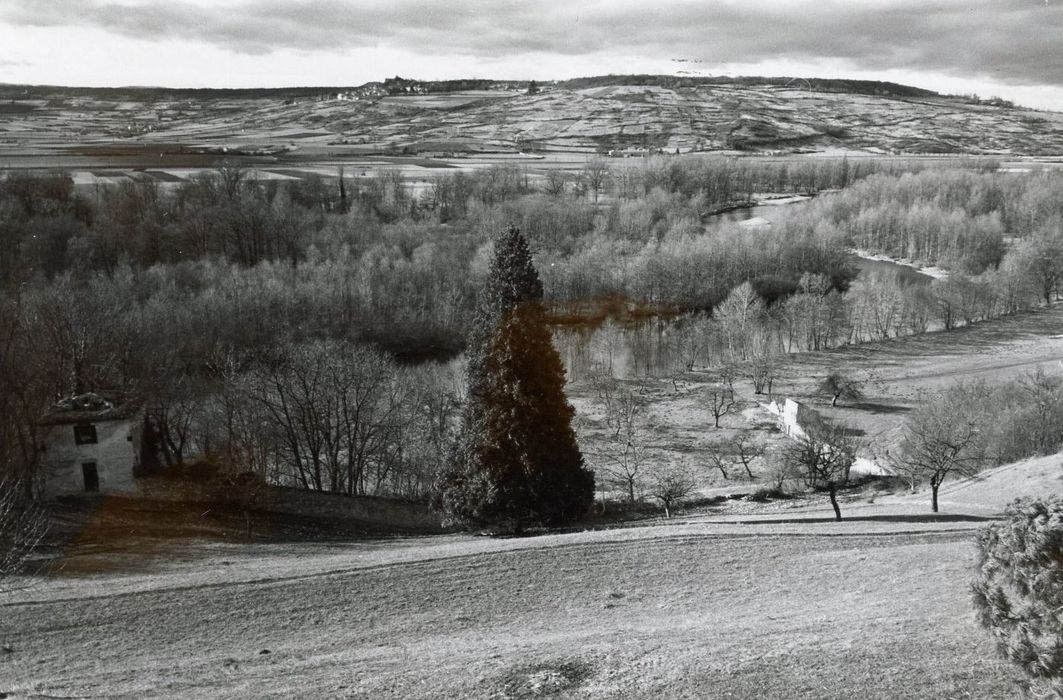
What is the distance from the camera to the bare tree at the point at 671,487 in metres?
29.4

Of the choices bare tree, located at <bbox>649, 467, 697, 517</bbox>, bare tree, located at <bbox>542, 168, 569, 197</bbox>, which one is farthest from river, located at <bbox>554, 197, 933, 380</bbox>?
bare tree, located at <bbox>542, 168, 569, 197</bbox>

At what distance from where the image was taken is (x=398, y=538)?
23375 mm

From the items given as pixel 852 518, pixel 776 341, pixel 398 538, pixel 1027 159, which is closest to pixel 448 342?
pixel 776 341

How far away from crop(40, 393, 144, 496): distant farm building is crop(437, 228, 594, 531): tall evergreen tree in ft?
35.8

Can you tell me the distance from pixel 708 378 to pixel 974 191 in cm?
6215

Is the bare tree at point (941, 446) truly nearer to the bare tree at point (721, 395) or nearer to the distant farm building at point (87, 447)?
the bare tree at point (721, 395)

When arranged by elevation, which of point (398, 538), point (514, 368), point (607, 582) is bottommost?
point (398, 538)

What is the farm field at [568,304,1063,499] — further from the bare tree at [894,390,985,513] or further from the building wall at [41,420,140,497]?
the building wall at [41,420,140,497]

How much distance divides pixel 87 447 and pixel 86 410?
125 cm

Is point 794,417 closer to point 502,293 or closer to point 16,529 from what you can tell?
point 502,293

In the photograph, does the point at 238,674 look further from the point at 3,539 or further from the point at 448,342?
the point at 448,342

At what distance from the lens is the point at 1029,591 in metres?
10.7

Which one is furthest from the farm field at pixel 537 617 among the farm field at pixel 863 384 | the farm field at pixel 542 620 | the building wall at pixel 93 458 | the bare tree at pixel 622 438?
the farm field at pixel 863 384

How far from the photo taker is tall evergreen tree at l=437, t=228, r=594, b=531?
72.2 ft
